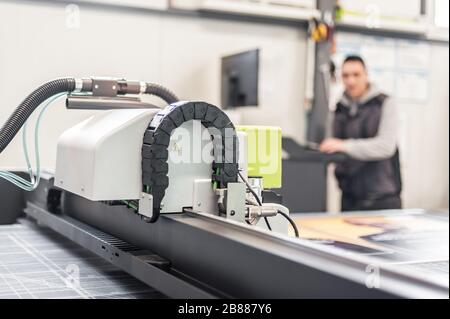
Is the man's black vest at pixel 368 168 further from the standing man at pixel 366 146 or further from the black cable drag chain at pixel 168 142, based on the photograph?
the black cable drag chain at pixel 168 142

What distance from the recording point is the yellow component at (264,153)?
50.8 inches

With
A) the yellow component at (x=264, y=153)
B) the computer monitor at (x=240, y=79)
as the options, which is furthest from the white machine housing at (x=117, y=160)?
the computer monitor at (x=240, y=79)

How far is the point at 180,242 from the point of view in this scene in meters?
1.00

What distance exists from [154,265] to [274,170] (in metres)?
0.42

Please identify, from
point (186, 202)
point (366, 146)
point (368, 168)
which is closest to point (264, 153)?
point (186, 202)

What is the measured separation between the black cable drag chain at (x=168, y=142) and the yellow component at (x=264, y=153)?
0.18m

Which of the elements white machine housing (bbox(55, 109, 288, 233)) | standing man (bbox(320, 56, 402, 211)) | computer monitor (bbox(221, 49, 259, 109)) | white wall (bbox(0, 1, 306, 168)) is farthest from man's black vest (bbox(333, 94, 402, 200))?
white machine housing (bbox(55, 109, 288, 233))

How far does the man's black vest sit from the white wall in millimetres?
535

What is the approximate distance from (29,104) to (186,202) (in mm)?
455

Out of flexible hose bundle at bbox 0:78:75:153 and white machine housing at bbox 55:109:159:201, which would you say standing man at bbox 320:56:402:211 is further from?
white machine housing at bbox 55:109:159:201

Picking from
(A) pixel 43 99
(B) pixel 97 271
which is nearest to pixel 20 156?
(A) pixel 43 99

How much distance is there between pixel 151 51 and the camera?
3.29 metres

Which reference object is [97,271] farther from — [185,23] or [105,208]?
[185,23]
